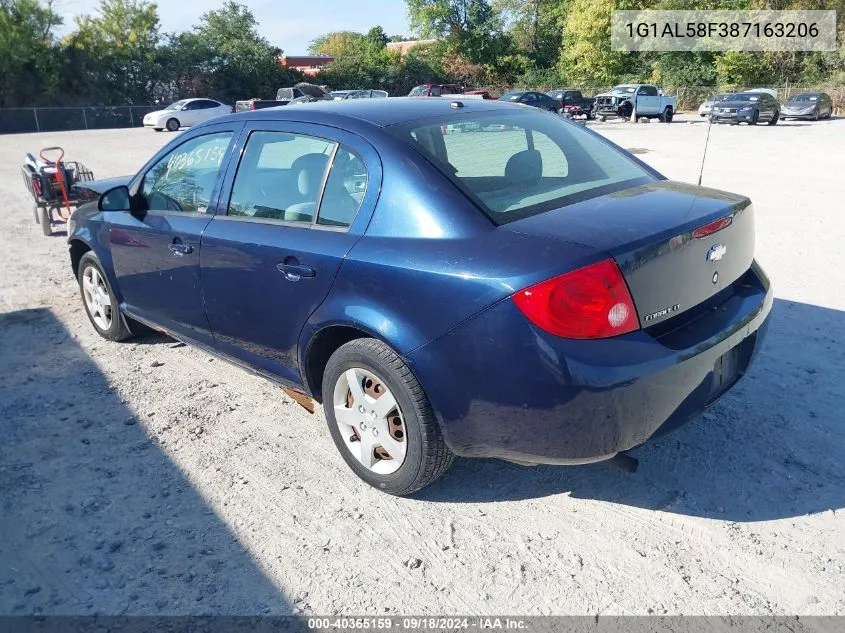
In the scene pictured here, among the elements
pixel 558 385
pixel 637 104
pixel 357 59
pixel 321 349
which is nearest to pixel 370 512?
pixel 321 349

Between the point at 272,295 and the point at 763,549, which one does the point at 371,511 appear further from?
the point at 763,549

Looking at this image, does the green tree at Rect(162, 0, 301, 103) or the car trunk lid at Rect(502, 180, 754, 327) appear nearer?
the car trunk lid at Rect(502, 180, 754, 327)

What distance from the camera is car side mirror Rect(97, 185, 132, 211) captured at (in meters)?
4.40

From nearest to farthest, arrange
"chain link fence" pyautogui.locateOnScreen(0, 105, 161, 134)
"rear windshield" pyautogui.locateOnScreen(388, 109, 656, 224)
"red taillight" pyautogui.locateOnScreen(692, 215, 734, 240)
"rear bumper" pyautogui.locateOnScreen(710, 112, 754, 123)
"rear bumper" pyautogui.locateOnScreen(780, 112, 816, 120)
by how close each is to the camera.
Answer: "red taillight" pyautogui.locateOnScreen(692, 215, 734, 240) → "rear windshield" pyautogui.locateOnScreen(388, 109, 656, 224) → "rear bumper" pyautogui.locateOnScreen(710, 112, 754, 123) → "rear bumper" pyautogui.locateOnScreen(780, 112, 816, 120) → "chain link fence" pyautogui.locateOnScreen(0, 105, 161, 134)

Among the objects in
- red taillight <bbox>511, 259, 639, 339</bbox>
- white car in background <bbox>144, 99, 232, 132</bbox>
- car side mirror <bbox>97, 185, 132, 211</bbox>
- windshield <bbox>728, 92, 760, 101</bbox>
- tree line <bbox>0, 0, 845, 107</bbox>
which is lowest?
red taillight <bbox>511, 259, 639, 339</bbox>

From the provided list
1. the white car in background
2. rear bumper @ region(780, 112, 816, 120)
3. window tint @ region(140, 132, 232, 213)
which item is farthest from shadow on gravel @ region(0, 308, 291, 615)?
rear bumper @ region(780, 112, 816, 120)

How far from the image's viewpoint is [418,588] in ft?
8.58

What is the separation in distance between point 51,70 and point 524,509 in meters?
46.0

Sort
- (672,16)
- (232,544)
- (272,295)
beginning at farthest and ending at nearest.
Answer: (672,16) < (272,295) < (232,544)

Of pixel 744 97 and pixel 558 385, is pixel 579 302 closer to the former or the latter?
pixel 558 385

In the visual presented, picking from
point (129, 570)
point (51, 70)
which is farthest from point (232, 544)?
point (51, 70)

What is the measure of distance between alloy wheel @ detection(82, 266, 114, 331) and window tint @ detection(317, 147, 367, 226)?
2.49m

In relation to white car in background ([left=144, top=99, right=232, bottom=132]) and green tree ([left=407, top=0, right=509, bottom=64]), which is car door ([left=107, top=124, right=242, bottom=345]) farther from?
green tree ([left=407, top=0, right=509, bottom=64])

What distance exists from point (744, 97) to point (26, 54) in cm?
3840
